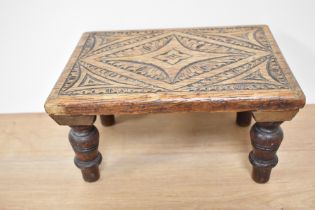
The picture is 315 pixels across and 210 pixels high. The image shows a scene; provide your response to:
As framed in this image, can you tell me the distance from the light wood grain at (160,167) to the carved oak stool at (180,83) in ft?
0.26

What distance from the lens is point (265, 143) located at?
3.13 feet

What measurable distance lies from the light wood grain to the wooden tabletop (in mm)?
316

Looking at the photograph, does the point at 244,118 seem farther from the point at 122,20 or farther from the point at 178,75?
the point at 122,20

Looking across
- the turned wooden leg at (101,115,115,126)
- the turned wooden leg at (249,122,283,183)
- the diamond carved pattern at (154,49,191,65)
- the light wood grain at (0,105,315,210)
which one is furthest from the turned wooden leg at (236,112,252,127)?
the turned wooden leg at (101,115,115,126)

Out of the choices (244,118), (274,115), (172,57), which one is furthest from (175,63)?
(244,118)

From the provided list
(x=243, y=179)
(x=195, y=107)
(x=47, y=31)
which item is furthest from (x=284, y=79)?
(x=47, y=31)

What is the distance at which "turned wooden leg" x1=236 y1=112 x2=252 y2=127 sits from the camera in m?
1.31

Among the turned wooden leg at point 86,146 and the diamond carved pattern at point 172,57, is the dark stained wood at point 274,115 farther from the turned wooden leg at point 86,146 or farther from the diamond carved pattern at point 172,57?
the turned wooden leg at point 86,146

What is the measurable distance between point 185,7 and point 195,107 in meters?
0.55

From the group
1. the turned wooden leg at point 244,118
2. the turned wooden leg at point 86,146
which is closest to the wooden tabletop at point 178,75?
the turned wooden leg at point 86,146

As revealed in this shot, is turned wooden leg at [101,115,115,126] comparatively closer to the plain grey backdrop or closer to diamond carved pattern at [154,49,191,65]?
the plain grey backdrop

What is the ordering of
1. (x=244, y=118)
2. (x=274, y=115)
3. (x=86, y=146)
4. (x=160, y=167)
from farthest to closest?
(x=244, y=118), (x=160, y=167), (x=86, y=146), (x=274, y=115)

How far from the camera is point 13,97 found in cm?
152

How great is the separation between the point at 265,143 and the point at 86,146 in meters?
0.52
